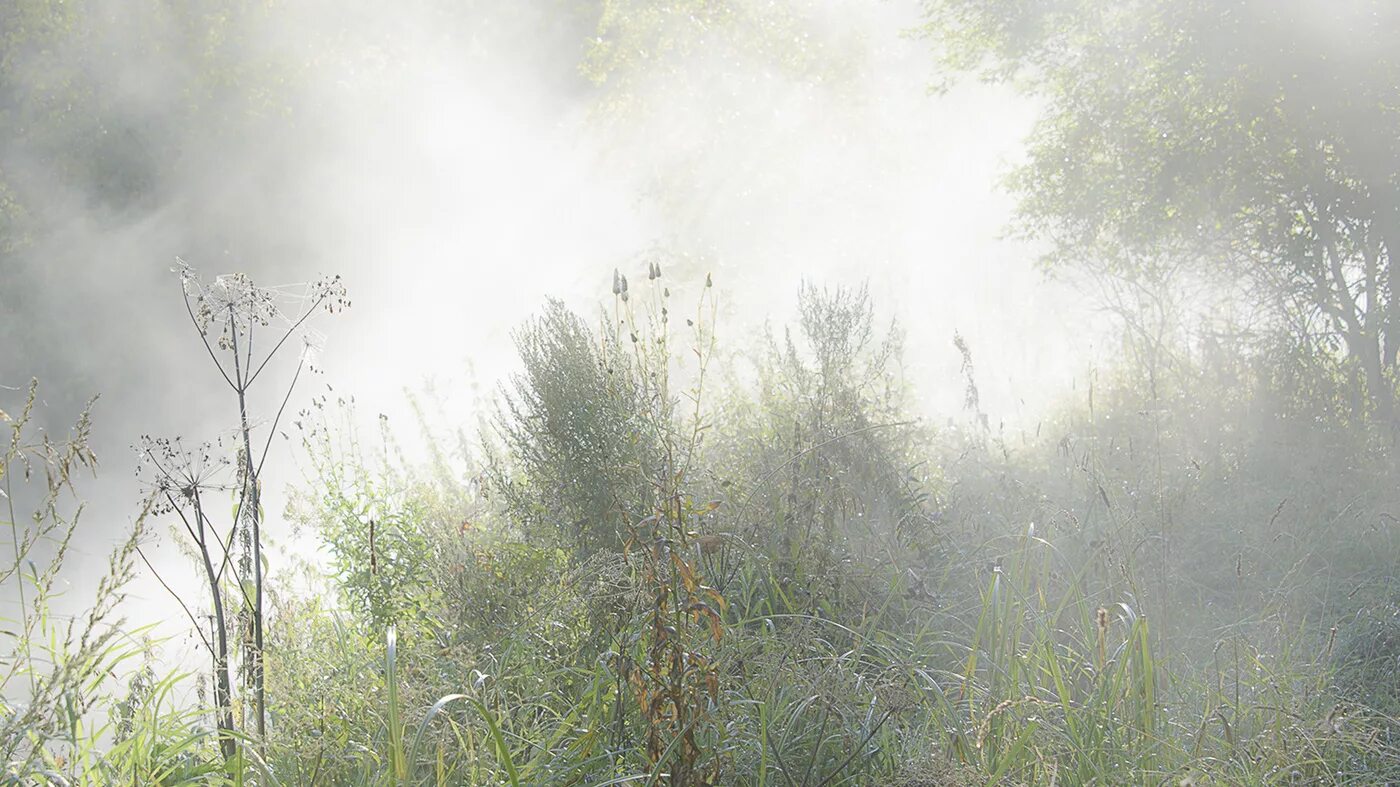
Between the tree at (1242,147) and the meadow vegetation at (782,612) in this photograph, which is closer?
the meadow vegetation at (782,612)

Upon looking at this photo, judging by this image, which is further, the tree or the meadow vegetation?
the tree

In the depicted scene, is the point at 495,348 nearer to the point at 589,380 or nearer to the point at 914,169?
the point at 914,169

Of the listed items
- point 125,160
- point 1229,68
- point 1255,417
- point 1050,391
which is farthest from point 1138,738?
point 125,160

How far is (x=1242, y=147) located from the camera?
614 cm

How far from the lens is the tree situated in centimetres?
577

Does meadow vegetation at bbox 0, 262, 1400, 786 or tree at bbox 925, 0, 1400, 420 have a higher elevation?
tree at bbox 925, 0, 1400, 420

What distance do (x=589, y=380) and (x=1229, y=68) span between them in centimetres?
424

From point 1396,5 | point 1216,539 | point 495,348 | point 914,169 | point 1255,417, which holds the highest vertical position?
point 914,169

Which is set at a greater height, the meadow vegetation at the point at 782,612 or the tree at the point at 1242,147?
the tree at the point at 1242,147

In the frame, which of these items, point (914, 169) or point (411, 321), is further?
point (411, 321)

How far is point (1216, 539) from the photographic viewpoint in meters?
4.56

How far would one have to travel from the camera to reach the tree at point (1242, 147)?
5.77 metres

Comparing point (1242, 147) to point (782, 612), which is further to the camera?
point (1242, 147)

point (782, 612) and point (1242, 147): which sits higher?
point (1242, 147)
